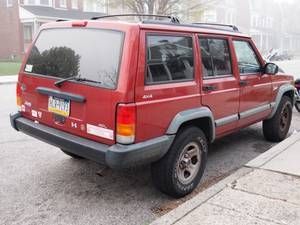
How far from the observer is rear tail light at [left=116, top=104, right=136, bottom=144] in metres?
3.56

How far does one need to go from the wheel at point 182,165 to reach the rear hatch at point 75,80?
0.71m

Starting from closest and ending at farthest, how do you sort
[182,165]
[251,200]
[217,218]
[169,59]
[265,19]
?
[217,218]
[251,200]
[169,59]
[182,165]
[265,19]

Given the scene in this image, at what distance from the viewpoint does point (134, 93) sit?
3.59 m

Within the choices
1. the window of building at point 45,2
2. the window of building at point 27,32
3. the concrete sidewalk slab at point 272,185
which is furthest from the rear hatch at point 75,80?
the window of building at point 45,2

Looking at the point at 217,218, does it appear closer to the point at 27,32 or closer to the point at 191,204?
the point at 191,204

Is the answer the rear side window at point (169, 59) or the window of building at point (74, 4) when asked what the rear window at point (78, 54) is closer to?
the rear side window at point (169, 59)

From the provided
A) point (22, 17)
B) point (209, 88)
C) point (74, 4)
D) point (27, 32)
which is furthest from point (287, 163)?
point (74, 4)

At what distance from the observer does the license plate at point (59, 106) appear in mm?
4027

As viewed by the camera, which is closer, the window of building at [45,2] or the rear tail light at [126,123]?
the rear tail light at [126,123]

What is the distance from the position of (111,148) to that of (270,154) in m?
2.67

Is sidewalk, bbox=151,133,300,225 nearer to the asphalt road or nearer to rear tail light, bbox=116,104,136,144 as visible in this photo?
the asphalt road

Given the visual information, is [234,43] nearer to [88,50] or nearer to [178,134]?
[178,134]

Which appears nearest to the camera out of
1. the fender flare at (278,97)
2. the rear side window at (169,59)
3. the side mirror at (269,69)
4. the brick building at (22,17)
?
the rear side window at (169,59)

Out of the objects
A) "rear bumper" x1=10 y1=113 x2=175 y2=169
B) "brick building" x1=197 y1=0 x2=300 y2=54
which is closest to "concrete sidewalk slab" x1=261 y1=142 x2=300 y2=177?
"rear bumper" x1=10 y1=113 x2=175 y2=169
